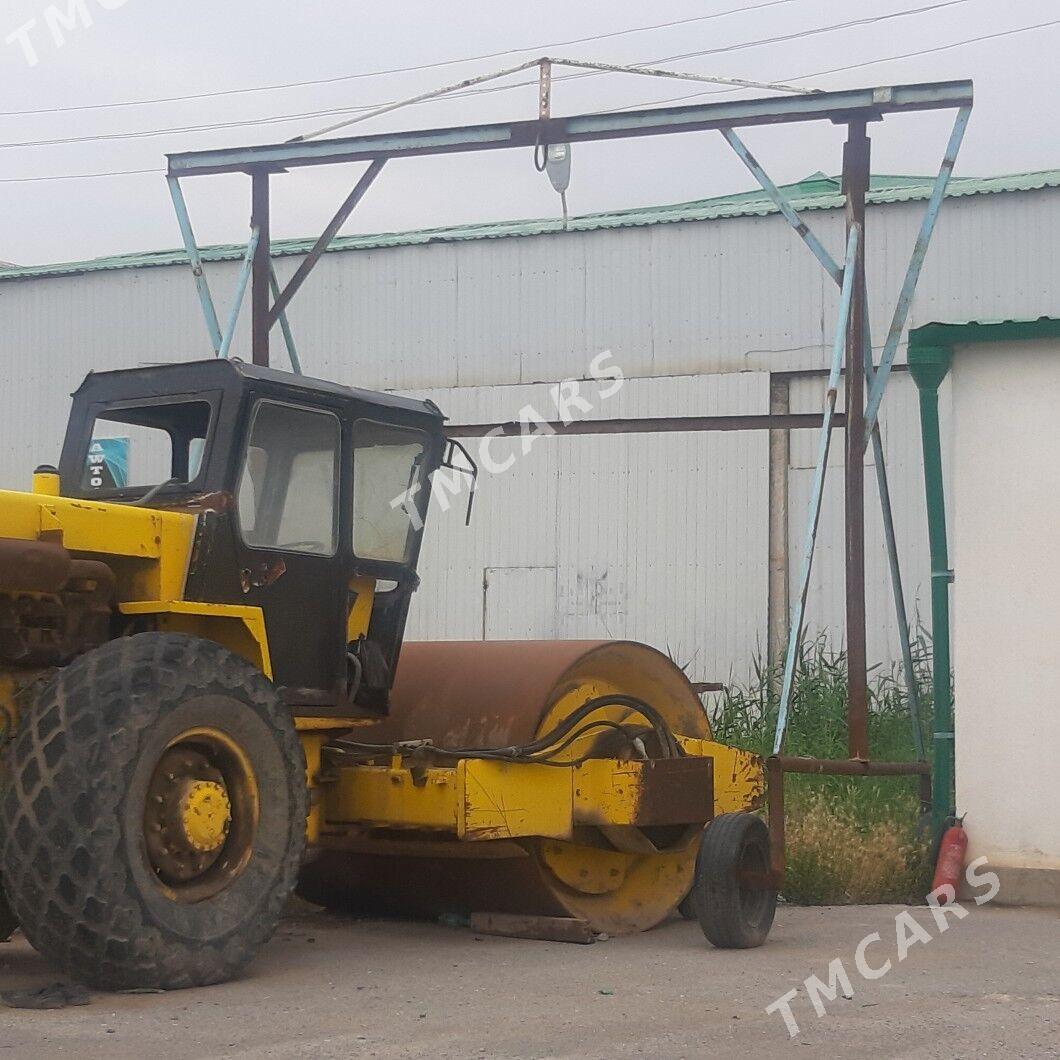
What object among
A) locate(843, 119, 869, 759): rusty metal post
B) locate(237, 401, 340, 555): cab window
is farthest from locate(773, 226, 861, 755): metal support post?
locate(237, 401, 340, 555): cab window

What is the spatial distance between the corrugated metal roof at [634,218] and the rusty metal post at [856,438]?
4.68 m

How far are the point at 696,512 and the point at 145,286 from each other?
6322 millimetres

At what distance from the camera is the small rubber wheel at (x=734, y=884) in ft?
23.0

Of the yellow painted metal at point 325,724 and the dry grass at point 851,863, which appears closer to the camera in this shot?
the yellow painted metal at point 325,724

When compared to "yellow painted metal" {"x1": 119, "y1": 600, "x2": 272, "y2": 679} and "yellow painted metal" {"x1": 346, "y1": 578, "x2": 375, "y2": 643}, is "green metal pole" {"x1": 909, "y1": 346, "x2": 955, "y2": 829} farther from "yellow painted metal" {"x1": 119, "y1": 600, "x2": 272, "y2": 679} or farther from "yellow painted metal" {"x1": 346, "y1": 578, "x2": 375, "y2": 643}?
"yellow painted metal" {"x1": 119, "y1": 600, "x2": 272, "y2": 679}

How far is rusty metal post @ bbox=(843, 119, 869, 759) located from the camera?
31.0 feet

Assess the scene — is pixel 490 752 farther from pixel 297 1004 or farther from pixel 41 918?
pixel 41 918

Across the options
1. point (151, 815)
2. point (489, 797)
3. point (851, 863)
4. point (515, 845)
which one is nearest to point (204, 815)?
point (151, 815)

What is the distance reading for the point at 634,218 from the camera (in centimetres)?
1517

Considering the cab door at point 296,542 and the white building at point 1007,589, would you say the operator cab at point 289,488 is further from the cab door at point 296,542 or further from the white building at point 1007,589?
the white building at point 1007,589

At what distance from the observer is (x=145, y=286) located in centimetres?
1712

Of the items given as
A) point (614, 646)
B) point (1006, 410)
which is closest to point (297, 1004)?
point (614, 646)

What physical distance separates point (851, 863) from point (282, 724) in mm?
3756

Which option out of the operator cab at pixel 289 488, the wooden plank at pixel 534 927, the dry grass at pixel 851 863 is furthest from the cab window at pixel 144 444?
the dry grass at pixel 851 863
